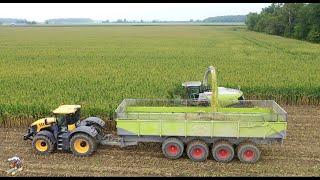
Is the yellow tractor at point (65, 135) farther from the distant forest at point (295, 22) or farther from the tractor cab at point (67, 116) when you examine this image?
the distant forest at point (295, 22)

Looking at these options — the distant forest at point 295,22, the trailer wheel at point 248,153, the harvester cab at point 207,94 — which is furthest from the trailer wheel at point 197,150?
the distant forest at point 295,22

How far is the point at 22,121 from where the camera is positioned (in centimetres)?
1534

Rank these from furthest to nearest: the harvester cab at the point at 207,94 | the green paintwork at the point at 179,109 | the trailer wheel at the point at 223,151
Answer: the harvester cab at the point at 207,94, the green paintwork at the point at 179,109, the trailer wheel at the point at 223,151

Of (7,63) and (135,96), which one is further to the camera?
(7,63)

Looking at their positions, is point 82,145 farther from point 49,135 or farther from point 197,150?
point 197,150

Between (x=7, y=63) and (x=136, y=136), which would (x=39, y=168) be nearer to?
(x=136, y=136)

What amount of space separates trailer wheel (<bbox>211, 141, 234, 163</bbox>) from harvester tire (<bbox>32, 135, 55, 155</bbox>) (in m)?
4.67

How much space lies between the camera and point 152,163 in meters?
11.5

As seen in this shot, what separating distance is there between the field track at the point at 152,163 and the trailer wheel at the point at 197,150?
184 millimetres

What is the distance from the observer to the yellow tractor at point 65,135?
11.8 meters

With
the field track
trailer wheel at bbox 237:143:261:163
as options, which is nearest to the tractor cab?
the field track

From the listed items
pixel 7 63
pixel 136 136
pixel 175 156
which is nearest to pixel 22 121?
pixel 136 136

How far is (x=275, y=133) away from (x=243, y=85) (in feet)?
31.5

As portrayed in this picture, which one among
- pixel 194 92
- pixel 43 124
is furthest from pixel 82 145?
pixel 194 92
